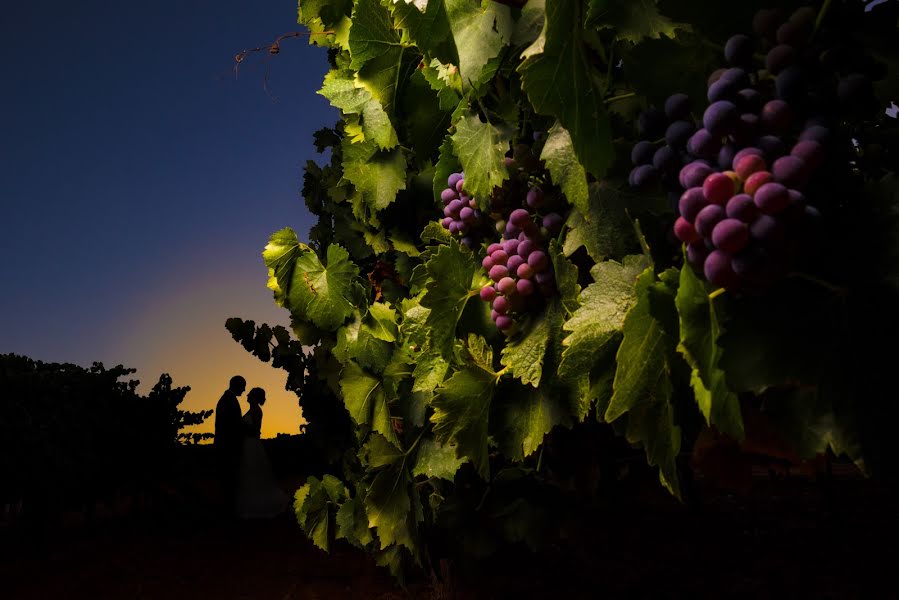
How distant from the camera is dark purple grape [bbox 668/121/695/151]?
1146 mm

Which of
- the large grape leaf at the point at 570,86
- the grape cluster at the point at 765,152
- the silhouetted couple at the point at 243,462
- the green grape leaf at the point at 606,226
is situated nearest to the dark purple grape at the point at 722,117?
the grape cluster at the point at 765,152

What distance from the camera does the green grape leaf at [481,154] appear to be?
1.83 m

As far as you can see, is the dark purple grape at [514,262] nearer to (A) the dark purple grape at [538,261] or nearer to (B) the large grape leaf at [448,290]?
(A) the dark purple grape at [538,261]

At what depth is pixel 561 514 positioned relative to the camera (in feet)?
8.39

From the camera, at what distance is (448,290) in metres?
1.99

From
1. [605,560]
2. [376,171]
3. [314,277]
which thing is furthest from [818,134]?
[605,560]

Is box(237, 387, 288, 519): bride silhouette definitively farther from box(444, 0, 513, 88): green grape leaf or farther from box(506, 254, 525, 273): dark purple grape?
box(444, 0, 513, 88): green grape leaf

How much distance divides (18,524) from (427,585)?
5602mm

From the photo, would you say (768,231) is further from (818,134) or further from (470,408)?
(470,408)

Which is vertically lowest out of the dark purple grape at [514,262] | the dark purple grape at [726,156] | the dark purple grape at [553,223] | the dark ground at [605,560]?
the dark ground at [605,560]

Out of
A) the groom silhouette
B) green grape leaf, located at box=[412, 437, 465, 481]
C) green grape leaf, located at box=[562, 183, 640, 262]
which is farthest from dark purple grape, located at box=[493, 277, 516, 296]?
the groom silhouette

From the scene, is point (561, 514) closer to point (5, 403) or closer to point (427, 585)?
point (427, 585)

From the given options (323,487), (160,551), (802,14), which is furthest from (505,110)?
(160,551)

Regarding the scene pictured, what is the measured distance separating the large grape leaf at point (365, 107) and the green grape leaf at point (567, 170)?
1218 mm
